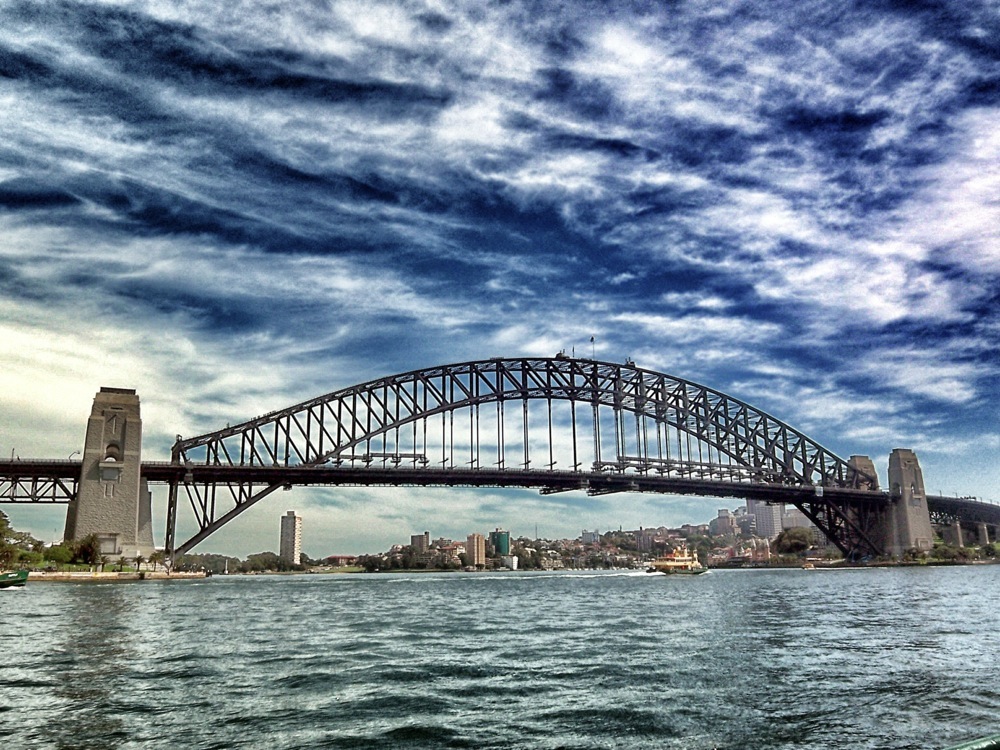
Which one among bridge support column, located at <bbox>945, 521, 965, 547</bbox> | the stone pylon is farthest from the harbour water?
bridge support column, located at <bbox>945, 521, 965, 547</bbox>

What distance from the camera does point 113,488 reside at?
78.5m

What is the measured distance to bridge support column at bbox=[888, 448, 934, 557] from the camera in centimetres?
12875

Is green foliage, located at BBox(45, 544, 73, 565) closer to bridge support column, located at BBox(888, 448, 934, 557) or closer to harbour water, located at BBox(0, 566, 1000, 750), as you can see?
harbour water, located at BBox(0, 566, 1000, 750)

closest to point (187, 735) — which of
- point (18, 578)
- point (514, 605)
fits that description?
point (514, 605)

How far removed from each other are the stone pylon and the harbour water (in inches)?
1880

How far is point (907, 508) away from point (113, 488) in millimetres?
111416

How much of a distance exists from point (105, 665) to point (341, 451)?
7243 cm

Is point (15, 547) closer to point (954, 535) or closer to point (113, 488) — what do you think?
point (113, 488)

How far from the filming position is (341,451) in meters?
91.8

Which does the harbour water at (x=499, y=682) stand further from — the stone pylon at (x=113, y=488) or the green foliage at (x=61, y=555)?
the stone pylon at (x=113, y=488)

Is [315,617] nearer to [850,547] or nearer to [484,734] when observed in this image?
[484,734]

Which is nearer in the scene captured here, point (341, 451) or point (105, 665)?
point (105, 665)

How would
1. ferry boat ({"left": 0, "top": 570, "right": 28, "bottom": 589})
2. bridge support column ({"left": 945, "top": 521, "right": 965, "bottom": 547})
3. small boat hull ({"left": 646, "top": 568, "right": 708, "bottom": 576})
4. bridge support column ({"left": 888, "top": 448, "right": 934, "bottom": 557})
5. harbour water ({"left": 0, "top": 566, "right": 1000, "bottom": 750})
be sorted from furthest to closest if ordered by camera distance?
1. bridge support column ({"left": 945, "top": 521, "right": 965, "bottom": 547})
2. bridge support column ({"left": 888, "top": 448, "right": 934, "bottom": 557})
3. small boat hull ({"left": 646, "top": 568, "right": 708, "bottom": 576})
4. ferry boat ({"left": 0, "top": 570, "right": 28, "bottom": 589})
5. harbour water ({"left": 0, "top": 566, "right": 1000, "bottom": 750})

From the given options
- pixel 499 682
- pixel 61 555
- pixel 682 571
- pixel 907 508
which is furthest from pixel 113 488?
pixel 907 508
